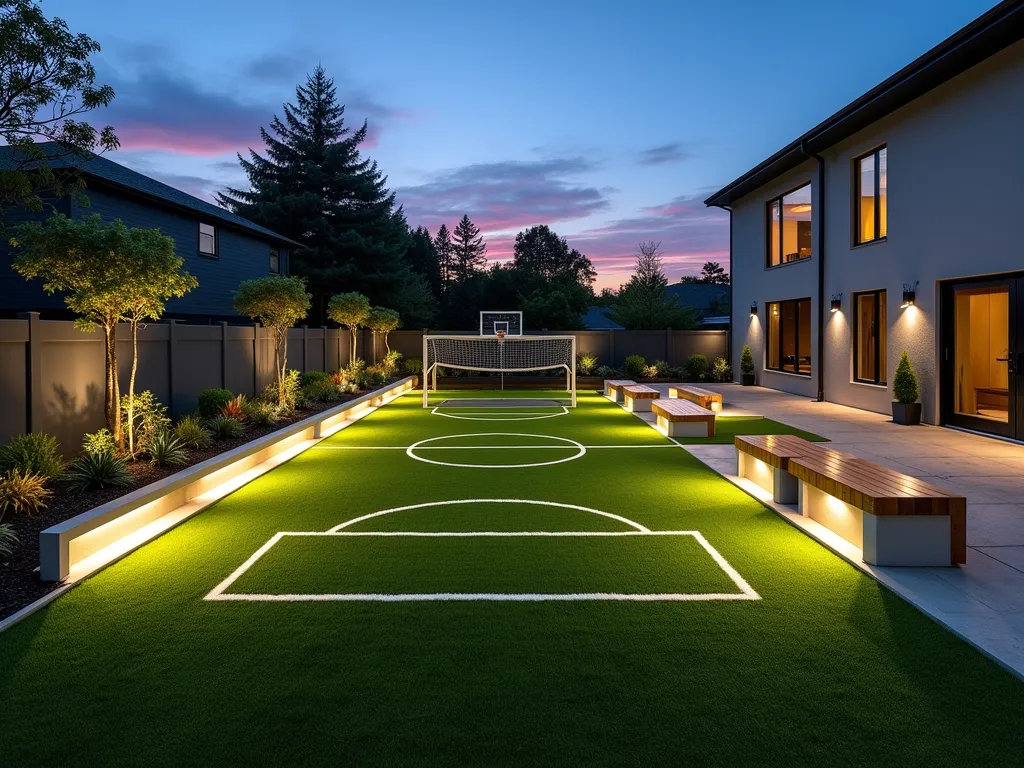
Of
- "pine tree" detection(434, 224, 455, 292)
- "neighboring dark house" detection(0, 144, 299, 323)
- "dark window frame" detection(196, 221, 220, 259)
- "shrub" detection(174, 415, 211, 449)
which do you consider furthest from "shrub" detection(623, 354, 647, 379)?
"pine tree" detection(434, 224, 455, 292)

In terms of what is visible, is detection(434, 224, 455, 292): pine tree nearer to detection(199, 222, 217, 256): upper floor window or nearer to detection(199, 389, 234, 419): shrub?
detection(199, 222, 217, 256): upper floor window

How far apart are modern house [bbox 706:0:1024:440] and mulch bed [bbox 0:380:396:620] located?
37.5 feet

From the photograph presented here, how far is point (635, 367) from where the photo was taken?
24.2 meters

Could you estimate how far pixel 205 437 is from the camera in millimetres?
9234

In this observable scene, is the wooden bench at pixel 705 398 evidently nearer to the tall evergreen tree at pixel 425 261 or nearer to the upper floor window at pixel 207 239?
the upper floor window at pixel 207 239

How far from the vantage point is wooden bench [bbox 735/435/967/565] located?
4.85m

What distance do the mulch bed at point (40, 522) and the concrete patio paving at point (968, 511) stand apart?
538 centimetres

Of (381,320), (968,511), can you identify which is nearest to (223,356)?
(968,511)

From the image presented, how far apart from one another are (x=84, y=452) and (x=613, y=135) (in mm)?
30730

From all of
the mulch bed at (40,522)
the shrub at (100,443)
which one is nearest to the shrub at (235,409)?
the mulch bed at (40,522)

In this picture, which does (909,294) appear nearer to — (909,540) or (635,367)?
(909,540)

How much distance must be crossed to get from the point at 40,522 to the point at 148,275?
3034mm

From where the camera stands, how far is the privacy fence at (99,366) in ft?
23.1

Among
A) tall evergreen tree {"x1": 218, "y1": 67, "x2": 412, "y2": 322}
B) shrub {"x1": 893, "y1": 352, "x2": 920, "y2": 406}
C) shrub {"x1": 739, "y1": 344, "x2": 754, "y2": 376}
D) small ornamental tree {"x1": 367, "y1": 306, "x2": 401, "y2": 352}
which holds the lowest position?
shrub {"x1": 893, "y1": 352, "x2": 920, "y2": 406}
